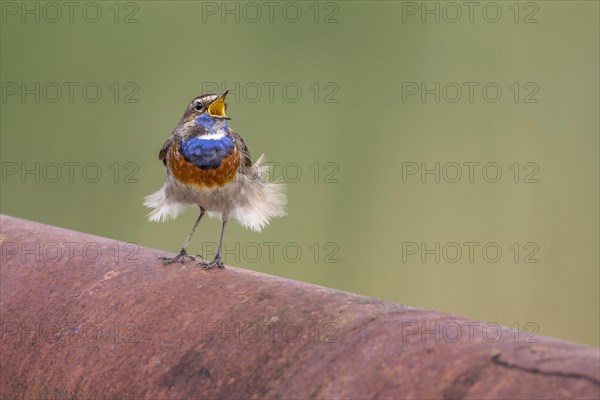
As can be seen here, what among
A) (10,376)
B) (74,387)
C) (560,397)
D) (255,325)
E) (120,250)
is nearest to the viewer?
(560,397)

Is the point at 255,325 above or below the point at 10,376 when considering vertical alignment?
above

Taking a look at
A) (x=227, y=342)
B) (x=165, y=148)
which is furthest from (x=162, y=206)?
(x=227, y=342)

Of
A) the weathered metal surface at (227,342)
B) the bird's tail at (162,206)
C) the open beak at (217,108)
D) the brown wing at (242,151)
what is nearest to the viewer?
the weathered metal surface at (227,342)

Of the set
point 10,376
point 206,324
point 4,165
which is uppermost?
point 4,165

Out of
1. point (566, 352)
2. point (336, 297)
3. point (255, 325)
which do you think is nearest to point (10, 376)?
point (255, 325)

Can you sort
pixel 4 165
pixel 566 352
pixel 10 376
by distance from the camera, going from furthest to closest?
pixel 4 165 < pixel 10 376 < pixel 566 352

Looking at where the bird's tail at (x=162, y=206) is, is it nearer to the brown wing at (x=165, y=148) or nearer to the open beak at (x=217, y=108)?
the brown wing at (x=165, y=148)

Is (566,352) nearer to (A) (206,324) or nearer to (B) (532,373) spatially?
(B) (532,373)

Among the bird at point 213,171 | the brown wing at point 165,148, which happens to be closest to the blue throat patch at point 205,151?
the bird at point 213,171
